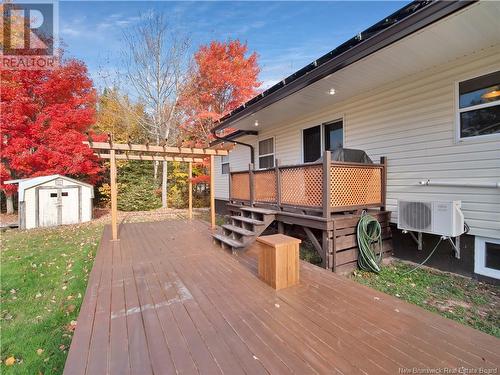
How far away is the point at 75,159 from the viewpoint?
9.52 m

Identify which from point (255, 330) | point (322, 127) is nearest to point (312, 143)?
point (322, 127)

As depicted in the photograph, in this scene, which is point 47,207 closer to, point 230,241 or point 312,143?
point 230,241

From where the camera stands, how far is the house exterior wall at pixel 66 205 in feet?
26.5

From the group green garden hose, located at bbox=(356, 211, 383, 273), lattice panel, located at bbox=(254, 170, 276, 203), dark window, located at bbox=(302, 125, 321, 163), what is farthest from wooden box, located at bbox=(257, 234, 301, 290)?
dark window, located at bbox=(302, 125, 321, 163)

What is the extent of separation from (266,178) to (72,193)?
295 inches

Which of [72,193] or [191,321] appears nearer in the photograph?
[191,321]

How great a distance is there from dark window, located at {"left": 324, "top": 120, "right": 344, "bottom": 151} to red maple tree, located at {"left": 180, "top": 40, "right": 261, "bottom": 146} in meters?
9.24

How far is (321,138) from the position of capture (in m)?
6.43

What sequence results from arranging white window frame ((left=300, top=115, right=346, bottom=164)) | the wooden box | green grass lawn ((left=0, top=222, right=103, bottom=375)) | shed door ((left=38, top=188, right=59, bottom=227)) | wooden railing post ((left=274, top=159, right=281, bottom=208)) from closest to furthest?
1. green grass lawn ((left=0, top=222, right=103, bottom=375))
2. the wooden box
3. wooden railing post ((left=274, top=159, right=281, bottom=208))
4. white window frame ((left=300, top=115, right=346, bottom=164))
5. shed door ((left=38, top=188, right=59, bottom=227))

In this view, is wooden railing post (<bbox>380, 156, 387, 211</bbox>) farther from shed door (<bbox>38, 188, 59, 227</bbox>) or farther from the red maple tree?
the red maple tree

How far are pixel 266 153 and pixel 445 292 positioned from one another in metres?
6.21

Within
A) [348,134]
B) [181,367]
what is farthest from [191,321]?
[348,134]

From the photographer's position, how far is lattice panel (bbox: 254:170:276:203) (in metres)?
5.31

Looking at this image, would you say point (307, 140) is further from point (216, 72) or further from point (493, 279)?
point (216, 72)
